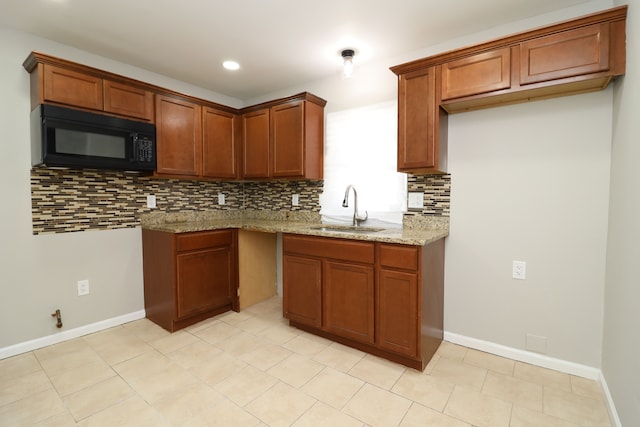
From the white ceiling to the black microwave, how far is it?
59 cm

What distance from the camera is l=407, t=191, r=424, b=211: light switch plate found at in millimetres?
2521

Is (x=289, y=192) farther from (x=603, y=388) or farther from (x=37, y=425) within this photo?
(x=603, y=388)

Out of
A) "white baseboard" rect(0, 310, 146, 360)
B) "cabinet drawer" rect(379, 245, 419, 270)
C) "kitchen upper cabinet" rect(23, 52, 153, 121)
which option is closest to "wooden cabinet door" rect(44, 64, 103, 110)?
"kitchen upper cabinet" rect(23, 52, 153, 121)

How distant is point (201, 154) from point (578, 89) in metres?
3.01

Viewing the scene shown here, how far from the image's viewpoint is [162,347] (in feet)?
7.77

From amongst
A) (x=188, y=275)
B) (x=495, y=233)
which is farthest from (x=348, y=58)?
(x=188, y=275)

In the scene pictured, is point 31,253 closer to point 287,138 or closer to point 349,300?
point 287,138

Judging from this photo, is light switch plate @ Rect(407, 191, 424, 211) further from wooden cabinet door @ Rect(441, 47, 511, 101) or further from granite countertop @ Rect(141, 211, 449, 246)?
wooden cabinet door @ Rect(441, 47, 511, 101)

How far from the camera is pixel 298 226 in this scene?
111 inches

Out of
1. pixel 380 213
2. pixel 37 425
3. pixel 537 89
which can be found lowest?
pixel 37 425

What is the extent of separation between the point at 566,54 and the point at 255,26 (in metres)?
1.94

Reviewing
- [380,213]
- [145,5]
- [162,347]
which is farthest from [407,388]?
[145,5]

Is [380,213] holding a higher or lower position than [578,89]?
lower

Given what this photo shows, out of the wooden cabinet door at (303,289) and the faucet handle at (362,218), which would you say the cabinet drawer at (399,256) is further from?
the faucet handle at (362,218)
